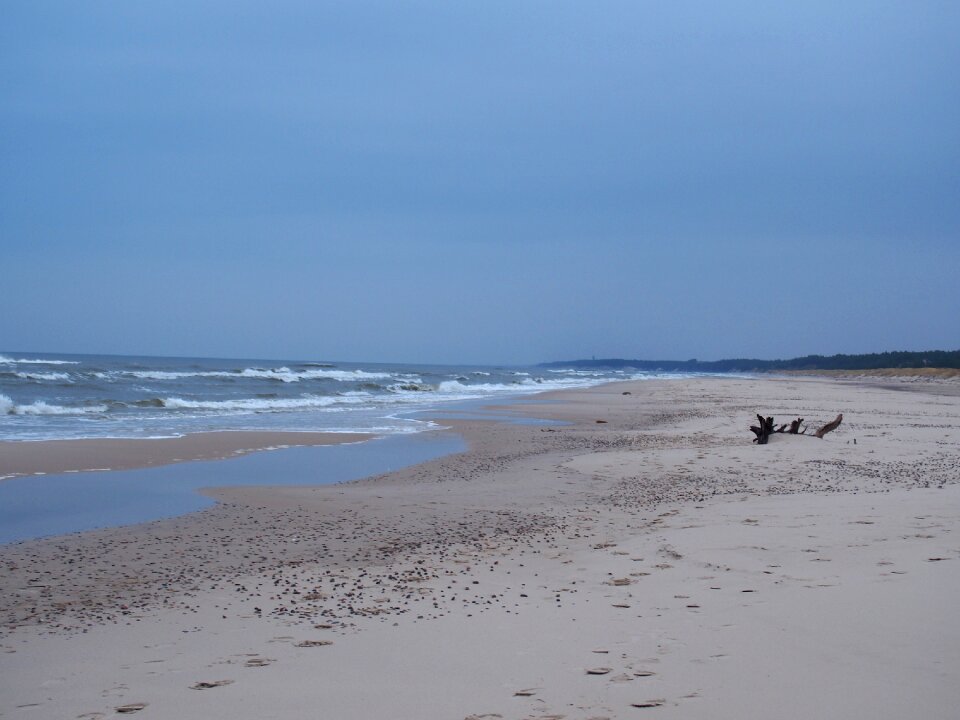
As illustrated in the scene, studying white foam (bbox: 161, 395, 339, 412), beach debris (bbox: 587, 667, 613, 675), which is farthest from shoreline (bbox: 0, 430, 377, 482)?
beach debris (bbox: 587, 667, 613, 675)

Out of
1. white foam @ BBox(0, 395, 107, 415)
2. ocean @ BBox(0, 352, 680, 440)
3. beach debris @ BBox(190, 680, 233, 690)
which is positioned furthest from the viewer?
white foam @ BBox(0, 395, 107, 415)

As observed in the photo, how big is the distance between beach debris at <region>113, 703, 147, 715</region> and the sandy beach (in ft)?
0.04

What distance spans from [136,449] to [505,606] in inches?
486

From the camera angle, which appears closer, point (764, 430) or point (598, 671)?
point (598, 671)

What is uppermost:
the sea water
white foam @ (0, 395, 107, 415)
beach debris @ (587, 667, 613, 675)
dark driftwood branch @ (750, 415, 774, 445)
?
dark driftwood branch @ (750, 415, 774, 445)

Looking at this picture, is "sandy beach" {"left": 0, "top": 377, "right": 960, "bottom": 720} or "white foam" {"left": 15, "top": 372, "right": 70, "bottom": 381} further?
"white foam" {"left": 15, "top": 372, "right": 70, "bottom": 381}

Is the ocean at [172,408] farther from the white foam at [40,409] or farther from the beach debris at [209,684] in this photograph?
the beach debris at [209,684]

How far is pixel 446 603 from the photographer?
18.8ft

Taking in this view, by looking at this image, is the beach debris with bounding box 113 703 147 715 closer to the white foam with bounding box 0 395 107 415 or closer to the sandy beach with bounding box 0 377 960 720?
the sandy beach with bounding box 0 377 960 720

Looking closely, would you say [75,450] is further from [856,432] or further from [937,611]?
[856,432]

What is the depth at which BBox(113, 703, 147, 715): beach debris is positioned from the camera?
12.8ft

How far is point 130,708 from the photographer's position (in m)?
3.93

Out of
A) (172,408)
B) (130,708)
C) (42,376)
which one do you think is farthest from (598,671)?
(42,376)

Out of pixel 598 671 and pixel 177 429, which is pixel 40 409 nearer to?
pixel 177 429
